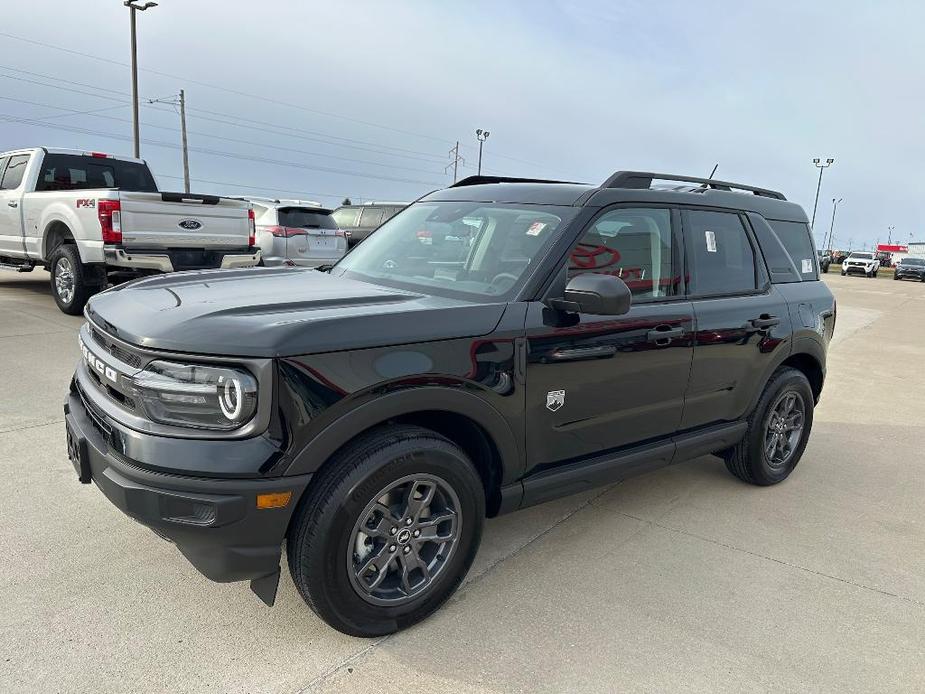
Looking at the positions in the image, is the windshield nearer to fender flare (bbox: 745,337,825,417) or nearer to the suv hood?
the suv hood

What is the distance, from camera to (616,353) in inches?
122

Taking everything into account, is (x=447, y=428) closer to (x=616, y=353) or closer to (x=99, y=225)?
(x=616, y=353)

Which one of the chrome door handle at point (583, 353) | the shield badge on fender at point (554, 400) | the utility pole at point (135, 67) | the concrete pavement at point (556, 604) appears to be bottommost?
the concrete pavement at point (556, 604)

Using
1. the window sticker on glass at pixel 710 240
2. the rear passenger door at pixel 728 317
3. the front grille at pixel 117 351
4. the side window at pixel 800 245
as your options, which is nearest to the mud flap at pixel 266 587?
the front grille at pixel 117 351

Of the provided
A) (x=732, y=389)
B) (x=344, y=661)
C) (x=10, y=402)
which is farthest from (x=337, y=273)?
(x=10, y=402)

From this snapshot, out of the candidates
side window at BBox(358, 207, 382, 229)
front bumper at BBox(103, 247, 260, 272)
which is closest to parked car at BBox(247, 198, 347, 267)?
front bumper at BBox(103, 247, 260, 272)

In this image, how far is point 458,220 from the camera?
11.6 feet

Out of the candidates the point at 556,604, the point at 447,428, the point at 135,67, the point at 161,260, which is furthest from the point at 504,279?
the point at 135,67

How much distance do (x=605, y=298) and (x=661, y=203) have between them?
1068 millimetres

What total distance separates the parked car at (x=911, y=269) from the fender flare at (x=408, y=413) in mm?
46149

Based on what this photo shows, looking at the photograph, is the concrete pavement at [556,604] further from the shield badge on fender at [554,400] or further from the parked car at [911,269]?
the parked car at [911,269]

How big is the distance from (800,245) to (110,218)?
7.03 meters

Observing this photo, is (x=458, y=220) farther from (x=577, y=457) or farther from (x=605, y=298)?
(x=577, y=457)

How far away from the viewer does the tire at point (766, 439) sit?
13.4 ft
